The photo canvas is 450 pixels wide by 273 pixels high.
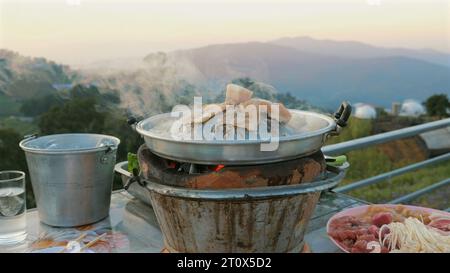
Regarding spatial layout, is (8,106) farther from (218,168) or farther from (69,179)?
(218,168)

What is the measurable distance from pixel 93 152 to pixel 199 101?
20.2 inches

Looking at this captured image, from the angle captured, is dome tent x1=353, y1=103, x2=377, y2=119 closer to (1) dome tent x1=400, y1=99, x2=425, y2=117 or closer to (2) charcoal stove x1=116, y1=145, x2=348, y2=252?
(1) dome tent x1=400, y1=99, x2=425, y2=117

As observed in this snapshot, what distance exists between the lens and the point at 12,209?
5.72 feet

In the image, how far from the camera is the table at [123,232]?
5.69 ft

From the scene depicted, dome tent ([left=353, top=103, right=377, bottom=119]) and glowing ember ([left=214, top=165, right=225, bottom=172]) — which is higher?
glowing ember ([left=214, top=165, right=225, bottom=172])

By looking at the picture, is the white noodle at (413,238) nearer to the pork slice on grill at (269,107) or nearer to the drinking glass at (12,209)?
the pork slice on grill at (269,107)

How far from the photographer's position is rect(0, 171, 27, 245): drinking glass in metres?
1.73

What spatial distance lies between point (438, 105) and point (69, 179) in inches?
398

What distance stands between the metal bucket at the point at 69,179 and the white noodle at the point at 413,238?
1.22m

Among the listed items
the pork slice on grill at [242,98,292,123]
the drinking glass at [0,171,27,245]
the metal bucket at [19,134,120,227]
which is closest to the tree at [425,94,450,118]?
the pork slice on grill at [242,98,292,123]

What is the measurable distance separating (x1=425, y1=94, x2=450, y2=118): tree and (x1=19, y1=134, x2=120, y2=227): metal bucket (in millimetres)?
9720

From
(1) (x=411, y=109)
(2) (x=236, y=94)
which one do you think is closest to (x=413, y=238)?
(2) (x=236, y=94)
